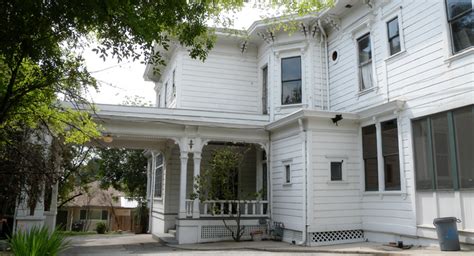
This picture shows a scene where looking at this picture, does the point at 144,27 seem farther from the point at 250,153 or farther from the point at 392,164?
the point at 250,153

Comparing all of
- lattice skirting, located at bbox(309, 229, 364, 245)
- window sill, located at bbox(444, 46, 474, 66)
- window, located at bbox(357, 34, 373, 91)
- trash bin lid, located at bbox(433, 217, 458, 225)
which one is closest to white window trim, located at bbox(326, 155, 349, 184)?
lattice skirting, located at bbox(309, 229, 364, 245)

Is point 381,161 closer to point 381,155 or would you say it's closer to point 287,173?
point 381,155

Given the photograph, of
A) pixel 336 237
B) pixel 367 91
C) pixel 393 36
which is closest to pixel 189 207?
pixel 336 237

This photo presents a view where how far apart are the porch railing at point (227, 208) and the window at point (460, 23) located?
24.8ft

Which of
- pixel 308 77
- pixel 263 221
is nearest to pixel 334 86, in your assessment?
pixel 308 77

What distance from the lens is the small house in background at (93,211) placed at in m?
36.4

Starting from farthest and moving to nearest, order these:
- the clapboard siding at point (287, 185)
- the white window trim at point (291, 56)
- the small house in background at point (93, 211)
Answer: the small house in background at point (93, 211) < the white window trim at point (291, 56) < the clapboard siding at point (287, 185)

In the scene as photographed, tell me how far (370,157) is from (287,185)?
270cm

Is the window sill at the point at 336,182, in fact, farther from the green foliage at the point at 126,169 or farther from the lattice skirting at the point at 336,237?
the green foliage at the point at 126,169

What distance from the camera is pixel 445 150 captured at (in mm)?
9688

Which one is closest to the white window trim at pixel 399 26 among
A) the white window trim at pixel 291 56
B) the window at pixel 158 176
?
the white window trim at pixel 291 56

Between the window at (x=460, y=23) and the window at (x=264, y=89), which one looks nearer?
the window at (x=460, y=23)

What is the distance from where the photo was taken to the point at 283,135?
45.9ft

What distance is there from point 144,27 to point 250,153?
40.3ft
